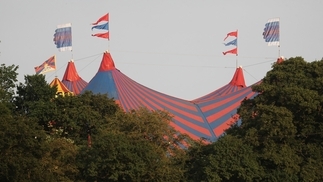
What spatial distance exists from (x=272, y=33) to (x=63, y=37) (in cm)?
1146

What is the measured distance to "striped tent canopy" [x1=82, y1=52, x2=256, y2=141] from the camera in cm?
4338

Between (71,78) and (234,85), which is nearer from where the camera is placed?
(234,85)

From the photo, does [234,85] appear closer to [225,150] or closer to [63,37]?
[63,37]

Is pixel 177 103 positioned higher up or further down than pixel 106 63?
further down

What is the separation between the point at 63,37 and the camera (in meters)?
51.8

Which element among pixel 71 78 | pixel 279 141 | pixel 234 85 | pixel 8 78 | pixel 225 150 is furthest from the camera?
pixel 71 78

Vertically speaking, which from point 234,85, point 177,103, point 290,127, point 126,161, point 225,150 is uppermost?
point 234,85

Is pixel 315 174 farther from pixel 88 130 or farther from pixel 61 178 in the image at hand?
pixel 88 130

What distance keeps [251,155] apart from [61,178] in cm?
574

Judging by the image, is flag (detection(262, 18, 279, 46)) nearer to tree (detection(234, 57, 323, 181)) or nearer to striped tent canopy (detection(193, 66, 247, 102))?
striped tent canopy (detection(193, 66, 247, 102))

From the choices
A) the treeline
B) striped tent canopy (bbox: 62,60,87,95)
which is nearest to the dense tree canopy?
the treeline

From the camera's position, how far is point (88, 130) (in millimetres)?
37438

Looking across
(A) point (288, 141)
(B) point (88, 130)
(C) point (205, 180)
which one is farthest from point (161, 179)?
(B) point (88, 130)

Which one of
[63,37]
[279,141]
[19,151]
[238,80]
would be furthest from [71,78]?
[279,141]
